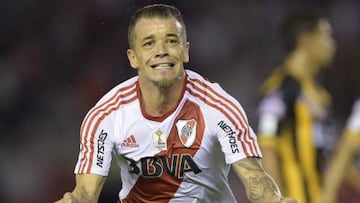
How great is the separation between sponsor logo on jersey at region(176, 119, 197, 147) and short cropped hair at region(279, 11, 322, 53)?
3022 mm

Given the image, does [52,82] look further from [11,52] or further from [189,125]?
[189,125]

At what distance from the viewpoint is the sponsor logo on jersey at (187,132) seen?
18.5ft

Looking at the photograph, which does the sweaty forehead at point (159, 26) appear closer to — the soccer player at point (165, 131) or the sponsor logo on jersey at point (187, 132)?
the soccer player at point (165, 131)

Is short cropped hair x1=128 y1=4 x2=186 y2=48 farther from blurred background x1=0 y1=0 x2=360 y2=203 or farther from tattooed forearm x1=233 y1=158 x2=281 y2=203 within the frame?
blurred background x1=0 y1=0 x2=360 y2=203

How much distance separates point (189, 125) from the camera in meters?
5.65

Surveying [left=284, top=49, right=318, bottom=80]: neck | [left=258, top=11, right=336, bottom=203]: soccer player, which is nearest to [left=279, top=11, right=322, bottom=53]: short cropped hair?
[left=258, top=11, right=336, bottom=203]: soccer player

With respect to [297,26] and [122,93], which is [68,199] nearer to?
[122,93]

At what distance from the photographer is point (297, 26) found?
8.54 metres

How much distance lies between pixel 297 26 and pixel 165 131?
10.1 feet

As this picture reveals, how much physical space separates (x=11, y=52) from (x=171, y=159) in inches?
278

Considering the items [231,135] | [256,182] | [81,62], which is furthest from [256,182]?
[81,62]

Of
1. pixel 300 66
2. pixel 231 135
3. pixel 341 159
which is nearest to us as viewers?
pixel 231 135

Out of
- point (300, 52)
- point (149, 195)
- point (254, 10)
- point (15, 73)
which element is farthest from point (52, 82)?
point (149, 195)

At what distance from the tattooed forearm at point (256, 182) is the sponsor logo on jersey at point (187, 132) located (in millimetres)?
279
